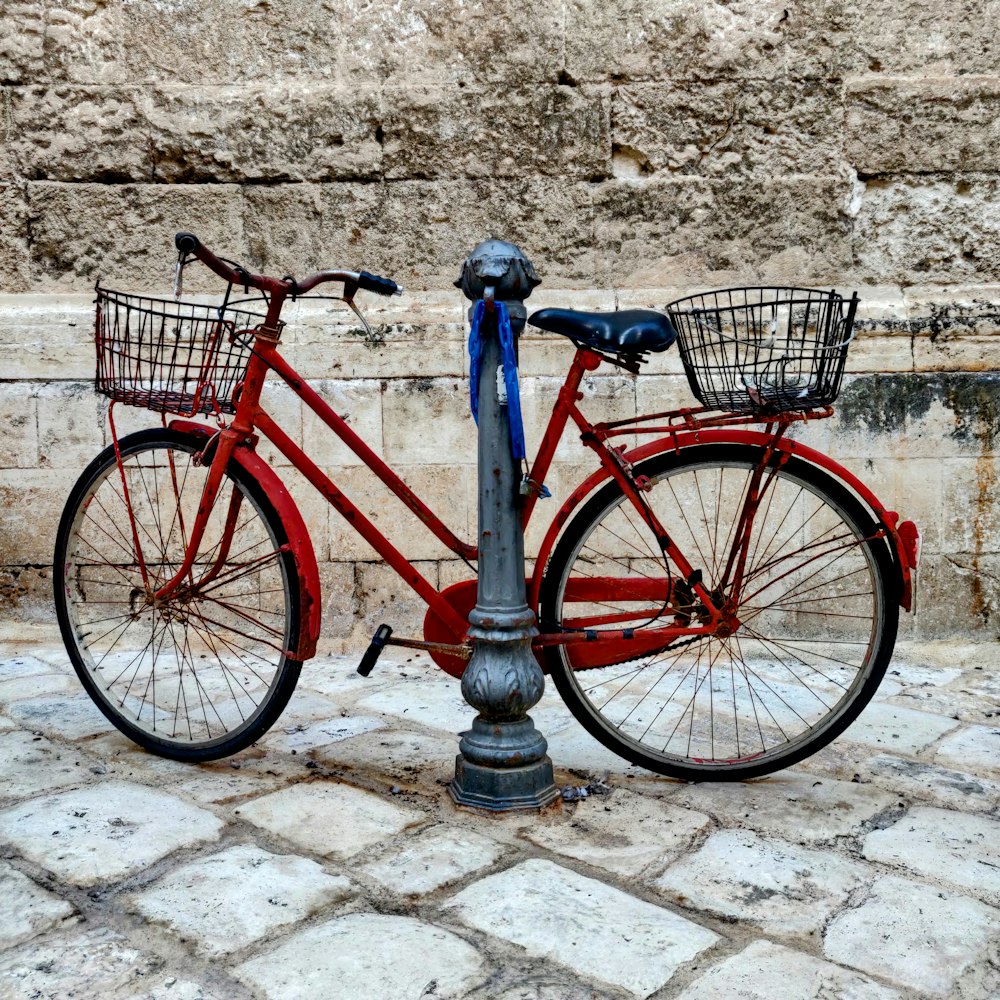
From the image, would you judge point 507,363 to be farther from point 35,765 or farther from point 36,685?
point 36,685

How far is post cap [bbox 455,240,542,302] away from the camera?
2541 mm

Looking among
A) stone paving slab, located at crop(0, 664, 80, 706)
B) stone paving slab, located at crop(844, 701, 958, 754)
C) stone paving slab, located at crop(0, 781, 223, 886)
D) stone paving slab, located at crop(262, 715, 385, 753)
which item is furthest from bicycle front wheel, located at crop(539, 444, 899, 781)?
stone paving slab, located at crop(0, 664, 80, 706)

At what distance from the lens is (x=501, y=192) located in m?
4.30

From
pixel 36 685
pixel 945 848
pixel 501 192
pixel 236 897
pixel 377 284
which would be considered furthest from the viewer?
pixel 501 192

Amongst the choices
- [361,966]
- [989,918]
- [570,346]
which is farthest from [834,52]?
[361,966]

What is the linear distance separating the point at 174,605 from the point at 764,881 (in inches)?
67.0

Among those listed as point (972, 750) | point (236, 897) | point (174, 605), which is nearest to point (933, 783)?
point (972, 750)

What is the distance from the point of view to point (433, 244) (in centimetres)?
432

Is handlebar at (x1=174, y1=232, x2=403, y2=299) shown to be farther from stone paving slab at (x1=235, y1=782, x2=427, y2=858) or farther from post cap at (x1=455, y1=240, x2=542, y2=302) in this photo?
stone paving slab at (x1=235, y1=782, x2=427, y2=858)

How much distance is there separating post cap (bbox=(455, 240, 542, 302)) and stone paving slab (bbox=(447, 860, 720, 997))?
1.29 m

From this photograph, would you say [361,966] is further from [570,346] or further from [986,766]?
[570,346]

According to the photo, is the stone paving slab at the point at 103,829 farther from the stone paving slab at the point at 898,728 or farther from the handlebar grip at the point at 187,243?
the stone paving slab at the point at 898,728

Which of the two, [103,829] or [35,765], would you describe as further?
[35,765]

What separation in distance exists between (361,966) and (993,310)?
11.4 ft
